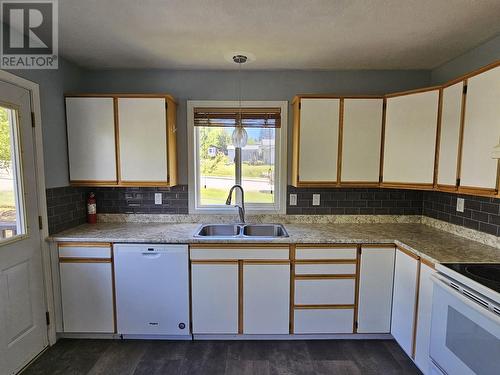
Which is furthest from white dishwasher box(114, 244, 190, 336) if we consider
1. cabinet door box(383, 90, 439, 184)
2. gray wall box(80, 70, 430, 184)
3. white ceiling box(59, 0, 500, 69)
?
cabinet door box(383, 90, 439, 184)

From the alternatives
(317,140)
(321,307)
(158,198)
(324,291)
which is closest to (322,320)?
(321,307)

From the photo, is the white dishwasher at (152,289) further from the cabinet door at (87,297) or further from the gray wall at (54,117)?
the gray wall at (54,117)

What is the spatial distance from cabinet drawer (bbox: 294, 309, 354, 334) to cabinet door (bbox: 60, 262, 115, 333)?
158 centimetres

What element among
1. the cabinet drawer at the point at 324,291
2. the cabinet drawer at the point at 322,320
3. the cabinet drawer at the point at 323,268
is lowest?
the cabinet drawer at the point at 322,320

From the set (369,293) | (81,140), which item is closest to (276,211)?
(369,293)

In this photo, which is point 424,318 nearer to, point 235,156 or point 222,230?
point 222,230

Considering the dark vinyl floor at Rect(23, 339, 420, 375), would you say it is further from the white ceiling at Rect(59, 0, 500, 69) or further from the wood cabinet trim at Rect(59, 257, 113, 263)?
the white ceiling at Rect(59, 0, 500, 69)

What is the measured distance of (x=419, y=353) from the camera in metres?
1.74

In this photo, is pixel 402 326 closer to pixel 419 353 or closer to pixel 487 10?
pixel 419 353

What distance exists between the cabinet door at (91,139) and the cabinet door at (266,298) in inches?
61.6

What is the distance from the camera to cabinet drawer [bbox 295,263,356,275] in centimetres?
204

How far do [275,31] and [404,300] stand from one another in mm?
2242

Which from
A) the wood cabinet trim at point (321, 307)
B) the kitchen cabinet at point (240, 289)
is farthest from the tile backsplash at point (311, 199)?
the wood cabinet trim at point (321, 307)

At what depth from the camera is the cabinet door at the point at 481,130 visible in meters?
1.56
